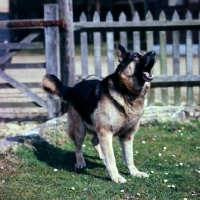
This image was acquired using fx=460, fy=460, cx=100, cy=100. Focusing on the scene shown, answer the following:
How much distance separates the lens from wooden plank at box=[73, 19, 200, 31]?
8445mm

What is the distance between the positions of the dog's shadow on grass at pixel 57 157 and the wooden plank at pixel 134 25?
2713 mm

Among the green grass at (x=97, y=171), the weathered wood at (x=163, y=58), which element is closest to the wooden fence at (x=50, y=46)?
the green grass at (x=97, y=171)

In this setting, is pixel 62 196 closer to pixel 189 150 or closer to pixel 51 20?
pixel 189 150

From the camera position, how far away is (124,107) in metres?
5.23

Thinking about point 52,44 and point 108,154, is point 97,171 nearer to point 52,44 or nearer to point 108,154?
point 108,154

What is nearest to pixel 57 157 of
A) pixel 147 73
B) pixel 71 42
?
pixel 147 73

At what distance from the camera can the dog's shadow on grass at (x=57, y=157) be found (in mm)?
5930

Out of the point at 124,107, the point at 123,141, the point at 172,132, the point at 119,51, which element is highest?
the point at 119,51

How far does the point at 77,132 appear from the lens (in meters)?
5.92

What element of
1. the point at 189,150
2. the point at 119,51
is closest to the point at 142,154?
the point at 189,150

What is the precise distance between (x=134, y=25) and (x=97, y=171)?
359 cm

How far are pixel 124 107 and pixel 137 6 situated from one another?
101ft

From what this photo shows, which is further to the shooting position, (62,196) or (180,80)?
(180,80)

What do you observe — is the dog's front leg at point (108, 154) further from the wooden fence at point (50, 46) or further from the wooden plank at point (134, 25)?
the wooden plank at point (134, 25)
